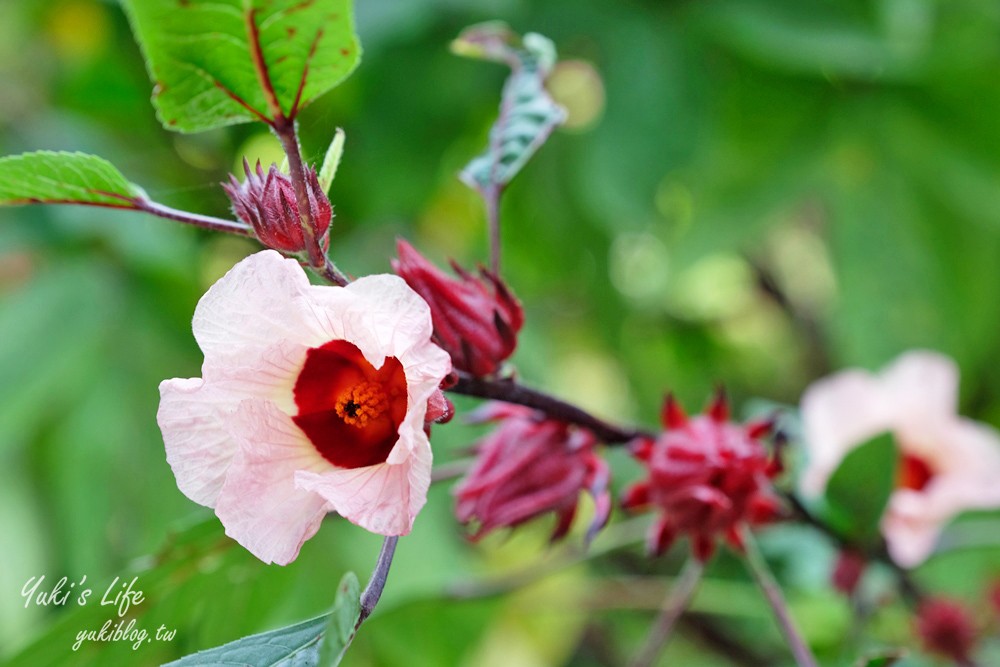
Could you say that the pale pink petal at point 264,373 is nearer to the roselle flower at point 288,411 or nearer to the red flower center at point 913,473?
the roselle flower at point 288,411

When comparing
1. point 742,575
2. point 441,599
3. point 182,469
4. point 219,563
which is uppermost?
point 182,469

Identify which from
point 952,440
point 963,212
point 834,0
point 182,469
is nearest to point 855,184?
point 963,212

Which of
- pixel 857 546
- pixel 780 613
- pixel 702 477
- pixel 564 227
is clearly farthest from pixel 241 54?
pixel 564 227

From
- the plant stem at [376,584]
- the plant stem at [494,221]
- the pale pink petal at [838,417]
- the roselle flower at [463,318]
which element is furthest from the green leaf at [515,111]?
the pale pink petal at [838,417]

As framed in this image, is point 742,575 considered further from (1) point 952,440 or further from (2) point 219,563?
(2) point 219,563

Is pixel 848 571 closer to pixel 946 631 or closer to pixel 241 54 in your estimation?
pixel 946 631

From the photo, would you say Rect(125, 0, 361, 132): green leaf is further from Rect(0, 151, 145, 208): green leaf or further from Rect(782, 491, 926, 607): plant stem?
Rect(782, 491, 926, 607): plant stem
